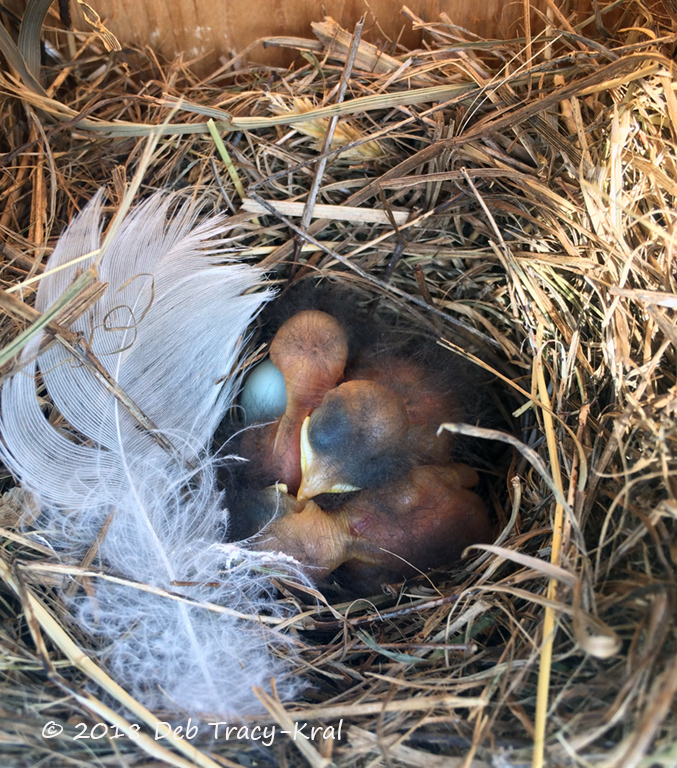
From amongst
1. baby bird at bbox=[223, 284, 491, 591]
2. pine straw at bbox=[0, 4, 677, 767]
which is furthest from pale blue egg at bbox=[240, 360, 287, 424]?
pine straw at bbox=[0, 4, 677, 767]

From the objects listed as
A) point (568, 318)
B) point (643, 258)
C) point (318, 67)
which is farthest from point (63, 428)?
point (643, 258)

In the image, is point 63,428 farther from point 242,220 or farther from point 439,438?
point 439,438

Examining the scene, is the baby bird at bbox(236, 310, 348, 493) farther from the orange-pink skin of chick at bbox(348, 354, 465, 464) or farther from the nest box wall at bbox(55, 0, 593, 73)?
the nest box wall at bbox(55, 0, 593, 73)

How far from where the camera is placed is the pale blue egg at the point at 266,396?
51.6 inches

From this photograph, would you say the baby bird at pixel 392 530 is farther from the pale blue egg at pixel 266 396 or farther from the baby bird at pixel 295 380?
the pale blue egg at pixel 266 396

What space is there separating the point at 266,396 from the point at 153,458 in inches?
10.7

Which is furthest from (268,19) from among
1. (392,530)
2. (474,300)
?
(392,530)

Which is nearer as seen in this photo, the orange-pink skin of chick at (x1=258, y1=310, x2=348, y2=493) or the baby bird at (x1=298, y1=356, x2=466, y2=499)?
the baby bird at (x1=298, y1=356, x2=466, y2=499)

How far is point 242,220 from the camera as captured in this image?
51.7 inches

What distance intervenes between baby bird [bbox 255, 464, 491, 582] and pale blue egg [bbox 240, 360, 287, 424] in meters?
0.23

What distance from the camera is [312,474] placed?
3.79ft

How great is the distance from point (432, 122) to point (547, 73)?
23cm

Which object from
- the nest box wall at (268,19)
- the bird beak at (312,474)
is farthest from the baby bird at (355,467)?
the nest box wall at (268,19)

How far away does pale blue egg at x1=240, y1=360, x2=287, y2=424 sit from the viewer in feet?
4.30
